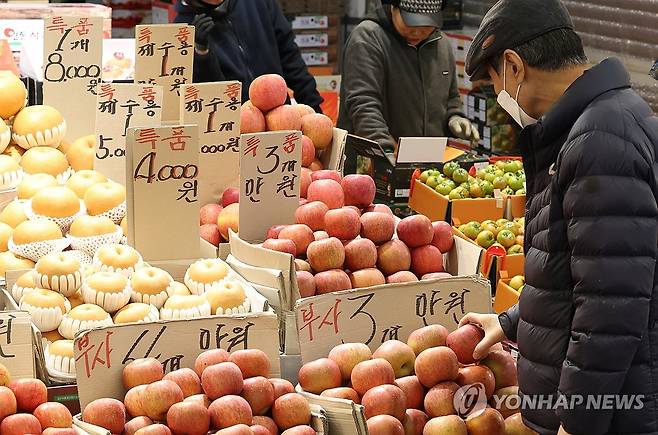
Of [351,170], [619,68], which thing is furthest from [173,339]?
[351,170]

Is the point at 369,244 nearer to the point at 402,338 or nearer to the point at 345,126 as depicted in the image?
the point at 402,338

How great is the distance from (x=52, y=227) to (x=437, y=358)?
1191 millimetres

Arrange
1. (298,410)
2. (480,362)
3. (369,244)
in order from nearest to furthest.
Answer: (298,410) < (480,362) < (369,244)

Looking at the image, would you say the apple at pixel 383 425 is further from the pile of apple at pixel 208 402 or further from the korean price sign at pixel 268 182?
the korean price sign at pixel 268 182

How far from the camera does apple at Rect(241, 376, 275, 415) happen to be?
216 centimetres

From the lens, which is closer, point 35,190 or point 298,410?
point 298,410

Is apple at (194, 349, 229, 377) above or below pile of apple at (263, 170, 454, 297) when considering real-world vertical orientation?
below

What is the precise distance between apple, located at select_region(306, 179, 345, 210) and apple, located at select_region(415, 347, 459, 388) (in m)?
0.75

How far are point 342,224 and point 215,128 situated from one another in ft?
2.12

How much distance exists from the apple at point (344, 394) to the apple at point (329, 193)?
2.63ft

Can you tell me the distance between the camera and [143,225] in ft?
9.30

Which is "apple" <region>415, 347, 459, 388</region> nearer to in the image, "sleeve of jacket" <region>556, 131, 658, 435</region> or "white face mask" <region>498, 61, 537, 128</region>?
"sleeve of jacket" <region>556, 131, 658, 435</region>

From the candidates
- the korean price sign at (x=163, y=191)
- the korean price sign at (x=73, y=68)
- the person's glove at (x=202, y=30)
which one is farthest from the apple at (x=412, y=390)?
the person's glove at (x=202, y=30)

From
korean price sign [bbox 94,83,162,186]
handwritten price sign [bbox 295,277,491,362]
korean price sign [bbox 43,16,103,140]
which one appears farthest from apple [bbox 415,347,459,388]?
korean price sign [bbox 43,16,103,140]
